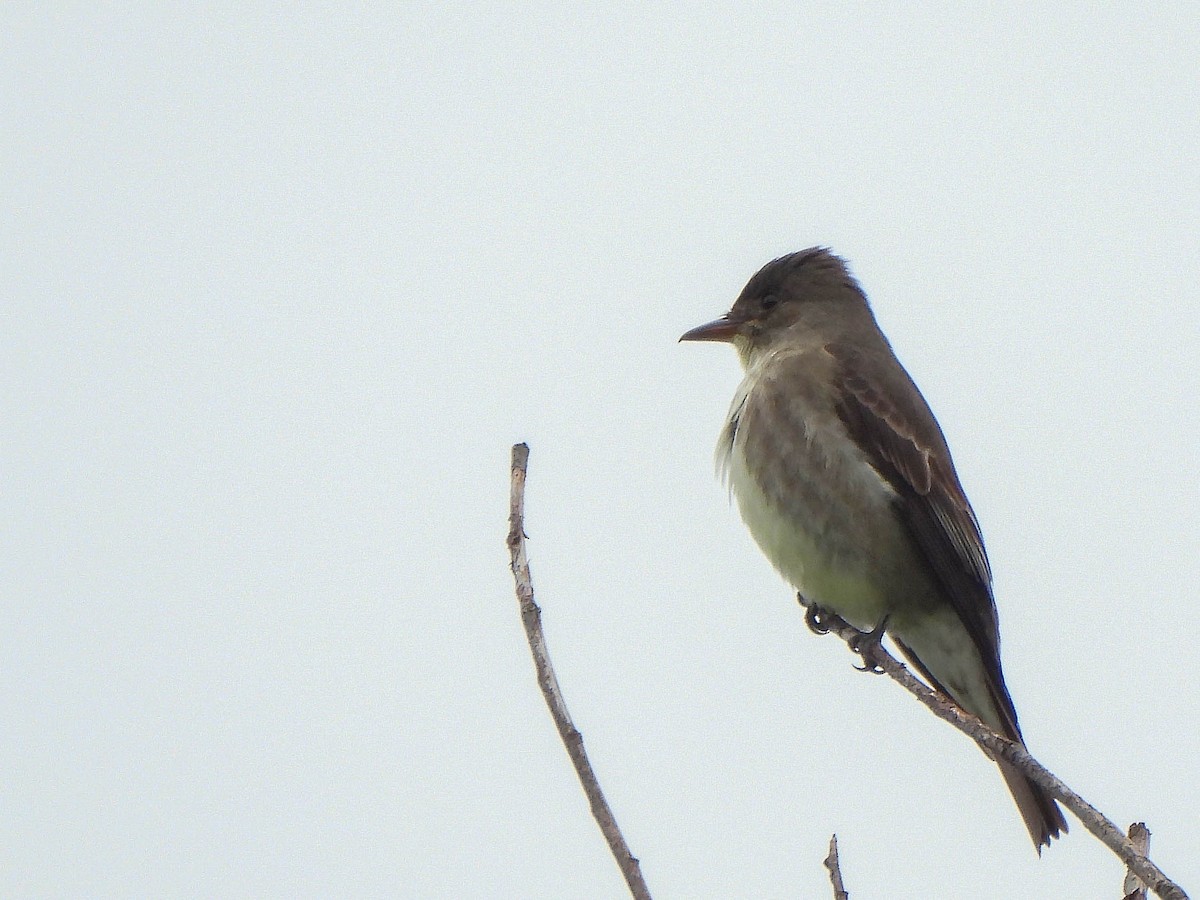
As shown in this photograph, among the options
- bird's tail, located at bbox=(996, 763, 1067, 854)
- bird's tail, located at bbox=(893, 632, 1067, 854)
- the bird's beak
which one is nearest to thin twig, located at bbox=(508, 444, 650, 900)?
bird's tail, located at bbox=(996, 763, 1067, 854)

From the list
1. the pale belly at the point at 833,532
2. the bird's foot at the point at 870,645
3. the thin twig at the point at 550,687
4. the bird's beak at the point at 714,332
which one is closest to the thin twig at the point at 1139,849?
the thin twig at the point at 550,687

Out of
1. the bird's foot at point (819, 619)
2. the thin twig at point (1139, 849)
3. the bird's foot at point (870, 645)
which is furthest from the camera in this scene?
the bird's foot at point (819, 619)

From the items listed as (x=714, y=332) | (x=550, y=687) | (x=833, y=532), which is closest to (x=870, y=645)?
(x=833, y=532)

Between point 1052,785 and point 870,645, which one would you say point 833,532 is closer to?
point 870,645

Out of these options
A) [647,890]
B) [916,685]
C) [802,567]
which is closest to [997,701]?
[802,567]

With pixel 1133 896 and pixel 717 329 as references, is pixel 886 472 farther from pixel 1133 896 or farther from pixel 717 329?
pixel 1133 896

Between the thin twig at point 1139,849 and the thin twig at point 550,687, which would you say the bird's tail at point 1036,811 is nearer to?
the thin twig at point 1139,849
